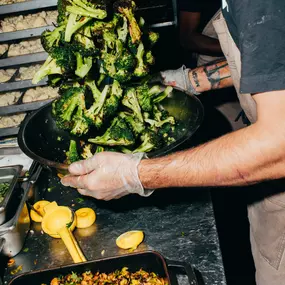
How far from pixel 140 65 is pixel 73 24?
0.46 metres

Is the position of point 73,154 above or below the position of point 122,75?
below

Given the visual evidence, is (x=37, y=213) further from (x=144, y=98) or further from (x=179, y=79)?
(x=179, y=79)

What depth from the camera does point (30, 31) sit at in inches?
112

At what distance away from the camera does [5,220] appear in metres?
2.08

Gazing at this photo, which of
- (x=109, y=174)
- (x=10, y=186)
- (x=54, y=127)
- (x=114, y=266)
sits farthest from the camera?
(x=54, y=127)

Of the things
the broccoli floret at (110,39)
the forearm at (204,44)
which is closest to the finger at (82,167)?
the broccoli floret at (110,39)

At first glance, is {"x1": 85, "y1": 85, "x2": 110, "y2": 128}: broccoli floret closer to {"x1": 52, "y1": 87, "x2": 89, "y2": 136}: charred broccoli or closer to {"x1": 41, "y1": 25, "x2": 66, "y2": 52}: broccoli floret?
{"x1": 52, "y1": 87, "x2": 89, "y2": 136}: charred broccoli

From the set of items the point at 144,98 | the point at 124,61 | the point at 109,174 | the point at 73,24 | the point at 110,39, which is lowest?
the point at 109,174

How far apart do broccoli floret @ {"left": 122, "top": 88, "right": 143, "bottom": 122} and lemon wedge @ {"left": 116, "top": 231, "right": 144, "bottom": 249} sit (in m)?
0.70

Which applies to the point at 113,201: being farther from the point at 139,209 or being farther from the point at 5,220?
the point at 5,220

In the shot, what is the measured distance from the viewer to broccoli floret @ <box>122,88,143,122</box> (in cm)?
225

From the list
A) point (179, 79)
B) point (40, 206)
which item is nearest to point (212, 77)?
point (179, 79)

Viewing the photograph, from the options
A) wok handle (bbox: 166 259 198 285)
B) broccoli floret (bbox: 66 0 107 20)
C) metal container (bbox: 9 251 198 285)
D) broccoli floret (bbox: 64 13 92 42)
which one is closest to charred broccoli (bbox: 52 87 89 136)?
broccoli floret (bbox: 64 13 92 42)

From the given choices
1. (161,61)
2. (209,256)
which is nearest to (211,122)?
(161,61)
